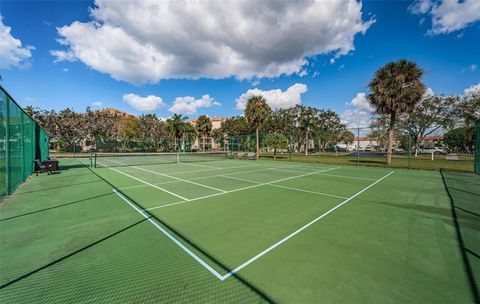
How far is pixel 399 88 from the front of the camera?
61.5 feet

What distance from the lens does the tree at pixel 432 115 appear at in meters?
34.2

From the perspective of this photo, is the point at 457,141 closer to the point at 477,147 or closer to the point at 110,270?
the point at 477,147

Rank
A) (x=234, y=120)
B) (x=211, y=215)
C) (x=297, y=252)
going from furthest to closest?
1. (x=234, y=120)
2. (x=211, y=215)
3. (x=297, y=252)

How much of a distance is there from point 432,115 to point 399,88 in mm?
25447

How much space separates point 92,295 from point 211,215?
10.5 ft

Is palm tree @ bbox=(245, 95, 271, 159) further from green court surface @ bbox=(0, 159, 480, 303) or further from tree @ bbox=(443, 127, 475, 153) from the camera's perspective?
tree @ bbox=(443, 127, 475, 153)

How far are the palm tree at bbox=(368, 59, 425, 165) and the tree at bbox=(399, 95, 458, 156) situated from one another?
18.7 metres

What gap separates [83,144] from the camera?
5425 cm

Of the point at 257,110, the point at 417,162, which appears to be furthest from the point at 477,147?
the point at 257,110

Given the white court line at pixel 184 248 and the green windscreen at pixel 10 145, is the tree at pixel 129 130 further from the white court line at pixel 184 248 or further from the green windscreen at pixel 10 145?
the white court line at pixel 184 248

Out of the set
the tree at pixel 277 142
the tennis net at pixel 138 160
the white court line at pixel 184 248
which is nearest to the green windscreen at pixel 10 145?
the white court line at pixel 184 248

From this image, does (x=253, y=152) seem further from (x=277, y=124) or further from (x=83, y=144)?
(x=83, y=144)

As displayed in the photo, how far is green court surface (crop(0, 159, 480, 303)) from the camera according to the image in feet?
9.10

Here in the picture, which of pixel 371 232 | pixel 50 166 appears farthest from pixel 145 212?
pixel 50 166
